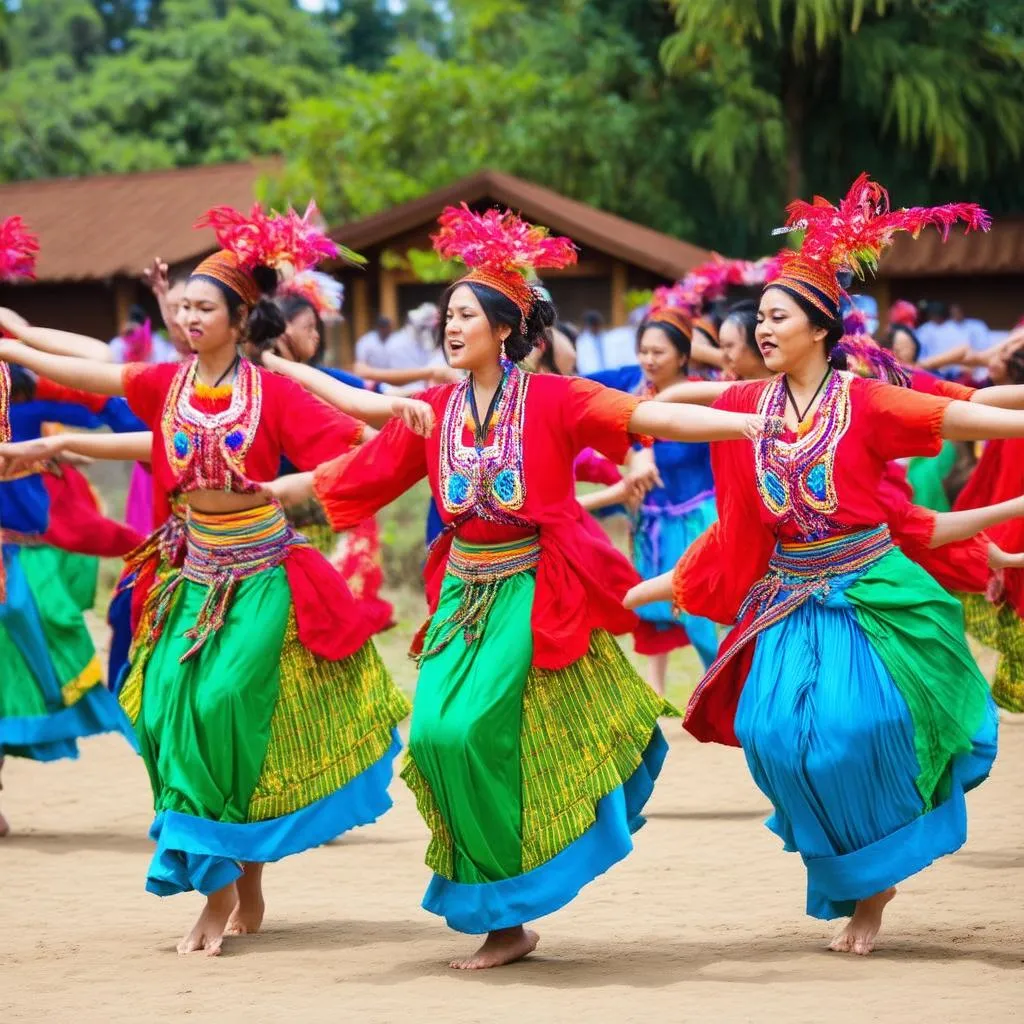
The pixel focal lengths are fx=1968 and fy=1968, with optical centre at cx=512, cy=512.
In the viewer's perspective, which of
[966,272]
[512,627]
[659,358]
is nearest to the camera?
[512,627]

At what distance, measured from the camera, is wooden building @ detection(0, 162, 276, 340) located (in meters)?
25.5

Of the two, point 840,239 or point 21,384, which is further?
point 21,384

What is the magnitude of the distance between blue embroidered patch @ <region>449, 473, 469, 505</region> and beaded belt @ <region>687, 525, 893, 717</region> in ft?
2.91

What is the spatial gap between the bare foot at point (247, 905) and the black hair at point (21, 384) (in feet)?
8.46

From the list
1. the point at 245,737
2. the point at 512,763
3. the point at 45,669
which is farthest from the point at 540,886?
the point at 45,669

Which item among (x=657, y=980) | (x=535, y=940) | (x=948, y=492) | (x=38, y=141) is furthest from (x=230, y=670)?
(x=38, y=141)

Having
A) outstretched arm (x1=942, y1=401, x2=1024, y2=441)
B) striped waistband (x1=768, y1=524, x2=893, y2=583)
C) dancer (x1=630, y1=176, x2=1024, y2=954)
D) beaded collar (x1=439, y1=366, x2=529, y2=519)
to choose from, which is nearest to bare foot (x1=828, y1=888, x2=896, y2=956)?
dancer (x1=630, y1=176, x2=1024, y2=954)

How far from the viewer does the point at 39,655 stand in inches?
320

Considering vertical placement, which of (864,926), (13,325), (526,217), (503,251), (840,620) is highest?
(503,251)

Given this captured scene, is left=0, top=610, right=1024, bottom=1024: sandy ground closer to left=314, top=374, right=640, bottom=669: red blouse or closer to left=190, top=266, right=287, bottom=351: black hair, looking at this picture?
left=314, top=374, right=640, bottom=669: red blouse

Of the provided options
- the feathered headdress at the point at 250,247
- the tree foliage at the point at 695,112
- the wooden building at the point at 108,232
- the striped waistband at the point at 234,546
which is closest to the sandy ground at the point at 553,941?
the striped waistband at the point at 234,546

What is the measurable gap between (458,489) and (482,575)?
0.26 metres

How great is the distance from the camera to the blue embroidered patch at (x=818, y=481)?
5.43 metres

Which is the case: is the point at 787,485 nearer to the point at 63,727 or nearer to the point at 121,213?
the point at 63,727
